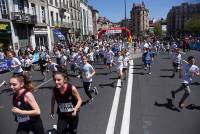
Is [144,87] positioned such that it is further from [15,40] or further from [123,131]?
[15,40]

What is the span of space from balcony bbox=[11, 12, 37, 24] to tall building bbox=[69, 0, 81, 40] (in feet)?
76.5

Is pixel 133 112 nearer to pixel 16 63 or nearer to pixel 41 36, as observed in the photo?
pixel 16 63

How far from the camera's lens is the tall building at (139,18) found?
177375 millimetres

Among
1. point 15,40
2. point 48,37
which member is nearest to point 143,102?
point 15,40

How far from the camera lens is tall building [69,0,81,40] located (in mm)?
58294

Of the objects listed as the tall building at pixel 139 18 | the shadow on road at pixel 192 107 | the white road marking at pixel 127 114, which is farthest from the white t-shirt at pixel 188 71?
the tall building at pixel 139 18

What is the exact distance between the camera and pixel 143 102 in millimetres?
9375

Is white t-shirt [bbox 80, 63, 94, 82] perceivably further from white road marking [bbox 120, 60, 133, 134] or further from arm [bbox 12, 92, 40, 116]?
arm [bbox 12, 92, 40, 116]

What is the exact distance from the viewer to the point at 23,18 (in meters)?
31.4

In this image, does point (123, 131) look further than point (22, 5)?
No

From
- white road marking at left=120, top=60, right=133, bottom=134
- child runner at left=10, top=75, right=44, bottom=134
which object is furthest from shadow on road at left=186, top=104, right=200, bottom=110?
child runner at left=10, top=75, right=44, bottom=134

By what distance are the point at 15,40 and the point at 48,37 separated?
10882mm

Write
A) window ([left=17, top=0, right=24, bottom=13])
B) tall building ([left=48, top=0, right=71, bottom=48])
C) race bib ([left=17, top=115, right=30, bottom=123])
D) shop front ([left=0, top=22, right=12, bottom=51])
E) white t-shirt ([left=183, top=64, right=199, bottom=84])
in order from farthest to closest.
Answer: tall building ([left=48, top=0, right=71, bottom=48])
window ([left=17, top=0, right=24, bottom=13])
shop front ([left=0, top=22, right=12, bottom=51])
white t-shirt ([left=183, top=64, right=199, bottom=84])
race bib ([left=17, top=115, right=30, bottom=123])

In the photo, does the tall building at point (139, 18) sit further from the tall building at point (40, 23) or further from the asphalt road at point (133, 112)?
the asphalt road at point (133, 112)
